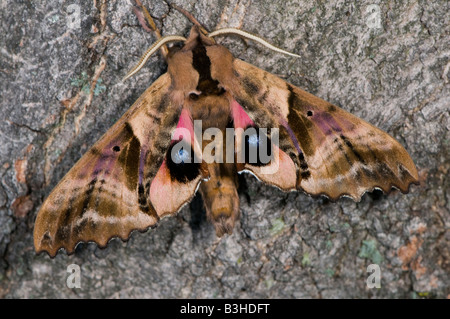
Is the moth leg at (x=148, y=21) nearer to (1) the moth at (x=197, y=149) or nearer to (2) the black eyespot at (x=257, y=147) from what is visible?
(1) the moth at (x=197, y=149)

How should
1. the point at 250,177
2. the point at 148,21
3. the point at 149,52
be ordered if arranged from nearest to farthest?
the point at 149,52
the point at 148,21
the point at 250,177

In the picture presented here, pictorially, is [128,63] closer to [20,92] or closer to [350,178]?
[20,92]

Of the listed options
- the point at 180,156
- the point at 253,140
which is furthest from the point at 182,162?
the point at 253,140

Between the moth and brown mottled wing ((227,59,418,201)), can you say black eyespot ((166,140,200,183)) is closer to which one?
the moth

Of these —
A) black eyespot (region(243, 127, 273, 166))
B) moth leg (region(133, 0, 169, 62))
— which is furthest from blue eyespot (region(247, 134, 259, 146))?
moth leg (region(133, 0, 169, 62))

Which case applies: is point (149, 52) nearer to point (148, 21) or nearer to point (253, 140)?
point (148, 21)
